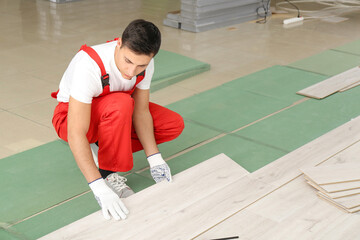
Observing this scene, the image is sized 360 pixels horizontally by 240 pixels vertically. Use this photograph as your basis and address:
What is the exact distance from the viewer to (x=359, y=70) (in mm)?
4844

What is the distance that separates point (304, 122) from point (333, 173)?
52.9 inches

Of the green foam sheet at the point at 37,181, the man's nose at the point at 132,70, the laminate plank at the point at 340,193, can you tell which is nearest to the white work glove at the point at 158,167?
the green foam sheet at the point at 37,181

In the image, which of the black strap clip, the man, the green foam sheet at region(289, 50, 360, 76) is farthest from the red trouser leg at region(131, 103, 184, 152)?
the green foam sheet at region(289, 50, 360, 76)

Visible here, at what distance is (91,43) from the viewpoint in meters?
5.51

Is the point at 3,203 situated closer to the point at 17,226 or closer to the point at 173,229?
the point at 17,226

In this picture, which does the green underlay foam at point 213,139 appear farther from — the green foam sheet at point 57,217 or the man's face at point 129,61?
the man's face at point 129,61

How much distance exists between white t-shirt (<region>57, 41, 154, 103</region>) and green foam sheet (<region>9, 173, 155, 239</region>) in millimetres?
535

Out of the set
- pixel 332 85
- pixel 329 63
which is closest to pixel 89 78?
pixel 332 85

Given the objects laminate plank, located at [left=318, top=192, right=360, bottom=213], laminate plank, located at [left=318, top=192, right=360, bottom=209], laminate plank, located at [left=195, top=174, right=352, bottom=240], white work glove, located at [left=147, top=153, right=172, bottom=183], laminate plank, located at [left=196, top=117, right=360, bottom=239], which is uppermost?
laminate plank, located at [left=318, top=192, right=360, bottom=209]

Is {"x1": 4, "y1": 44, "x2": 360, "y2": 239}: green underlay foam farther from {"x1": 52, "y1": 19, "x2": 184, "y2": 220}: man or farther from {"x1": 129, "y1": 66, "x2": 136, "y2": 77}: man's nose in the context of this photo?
{"x1": 129, "y1": 66, "x2": 136, "y2": 77}: man's nose

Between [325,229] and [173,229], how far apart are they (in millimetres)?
614

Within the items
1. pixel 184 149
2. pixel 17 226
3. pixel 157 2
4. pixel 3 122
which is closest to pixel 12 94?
pixel 3 122

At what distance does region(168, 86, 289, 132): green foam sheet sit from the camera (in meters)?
3.72

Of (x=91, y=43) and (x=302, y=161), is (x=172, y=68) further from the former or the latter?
(x=302, y=161)
